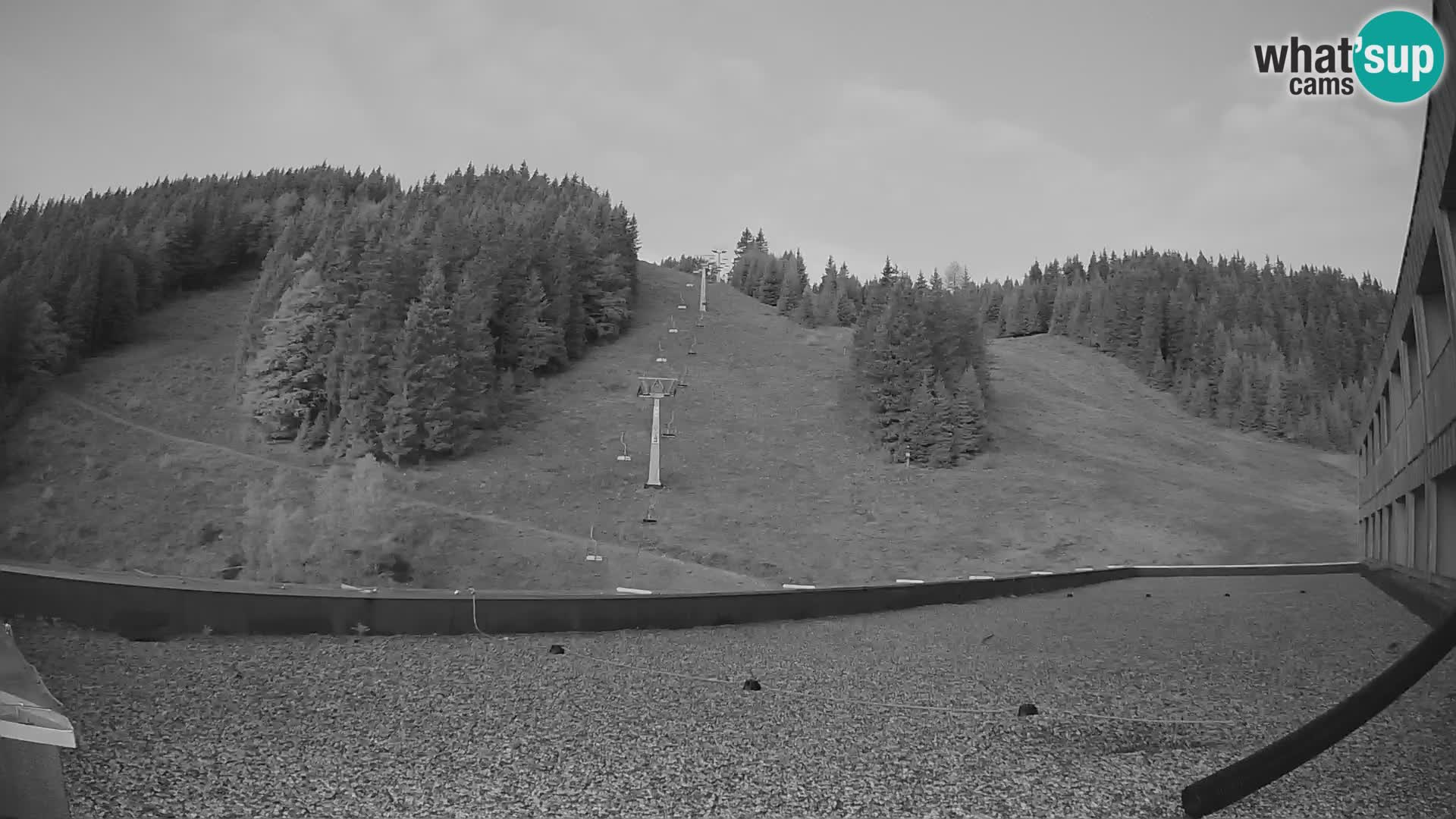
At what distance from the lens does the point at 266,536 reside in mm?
34531

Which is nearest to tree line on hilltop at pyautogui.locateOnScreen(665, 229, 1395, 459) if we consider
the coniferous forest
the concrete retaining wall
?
the coniferous forest

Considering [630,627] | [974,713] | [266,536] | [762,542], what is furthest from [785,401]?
[974,713]

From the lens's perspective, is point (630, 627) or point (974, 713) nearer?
point (974, 713)

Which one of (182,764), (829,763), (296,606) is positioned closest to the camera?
(182,764)

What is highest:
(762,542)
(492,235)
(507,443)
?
(492,235)

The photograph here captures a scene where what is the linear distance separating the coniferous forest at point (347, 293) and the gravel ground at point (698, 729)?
4189 centimetres

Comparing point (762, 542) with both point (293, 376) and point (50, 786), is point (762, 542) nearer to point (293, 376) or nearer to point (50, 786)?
point (293, 376)

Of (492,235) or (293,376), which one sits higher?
(492,235)

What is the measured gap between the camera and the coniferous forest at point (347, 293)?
159 feet

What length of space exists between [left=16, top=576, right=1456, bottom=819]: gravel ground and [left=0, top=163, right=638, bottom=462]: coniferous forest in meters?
41.9

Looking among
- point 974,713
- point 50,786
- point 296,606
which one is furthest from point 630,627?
point 50,786

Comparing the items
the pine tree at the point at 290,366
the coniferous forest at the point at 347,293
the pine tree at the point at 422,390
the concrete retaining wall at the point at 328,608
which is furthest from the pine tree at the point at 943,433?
the concrete retaining wall at the point at 328,608

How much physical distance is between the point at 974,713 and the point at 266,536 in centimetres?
3463

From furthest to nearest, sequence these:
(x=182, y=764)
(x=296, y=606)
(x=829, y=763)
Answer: (x=296, y=606)
(x=829, y=763)
(x=182, y=764)
